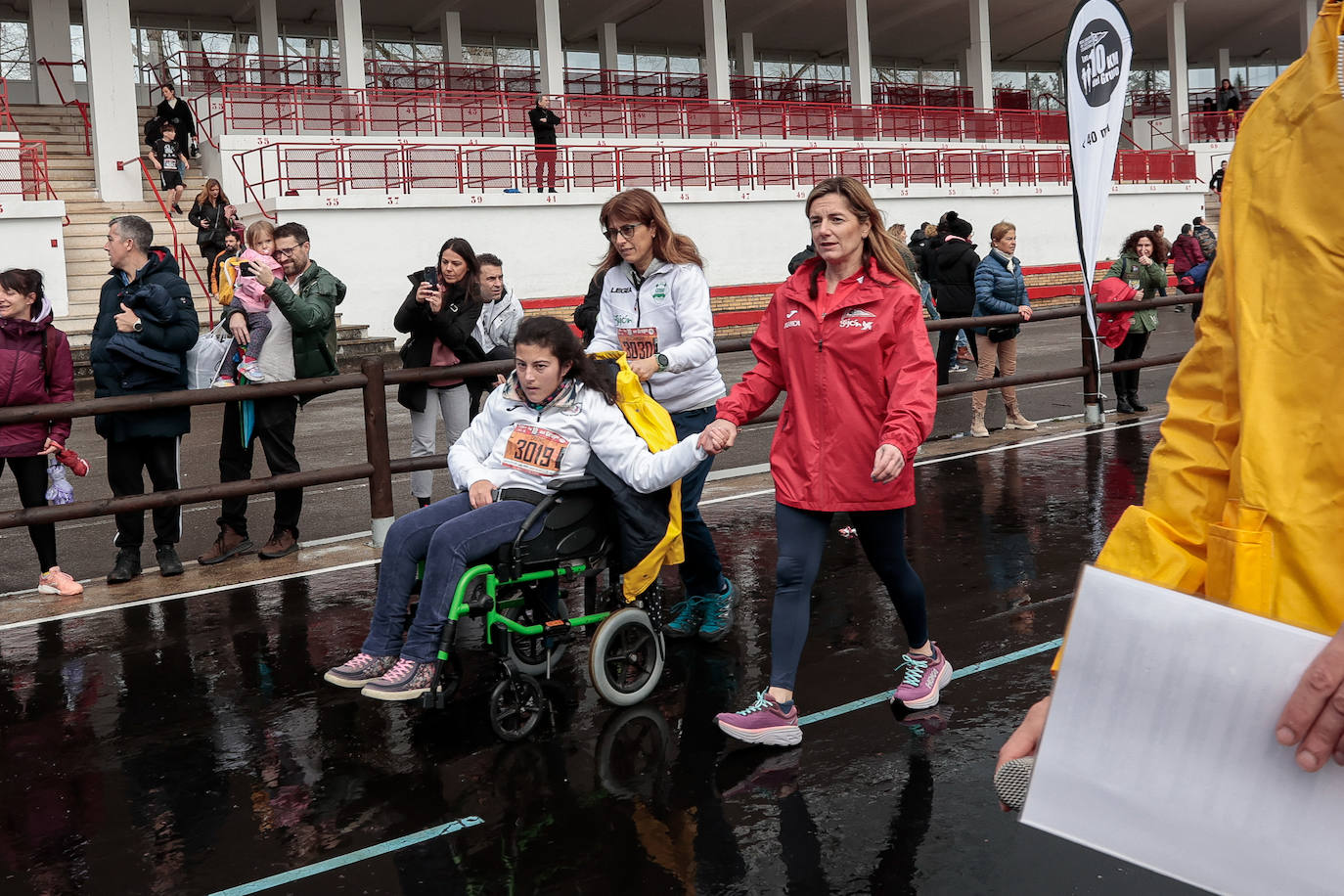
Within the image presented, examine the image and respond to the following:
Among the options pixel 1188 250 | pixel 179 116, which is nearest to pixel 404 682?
pixel 1188 250

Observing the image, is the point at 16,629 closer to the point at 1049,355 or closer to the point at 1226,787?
the point at 1226,787

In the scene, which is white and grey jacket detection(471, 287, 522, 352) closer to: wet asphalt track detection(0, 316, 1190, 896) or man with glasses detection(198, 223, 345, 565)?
man with glasses detection(198, 223, 345, 565)

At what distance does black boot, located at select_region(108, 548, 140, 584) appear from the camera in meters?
7.72

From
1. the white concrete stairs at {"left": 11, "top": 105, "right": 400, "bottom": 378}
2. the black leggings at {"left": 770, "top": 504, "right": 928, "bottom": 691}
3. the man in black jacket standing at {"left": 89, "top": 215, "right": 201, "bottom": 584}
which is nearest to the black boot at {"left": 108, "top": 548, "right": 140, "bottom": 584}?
the man in black jacket standing at {"left": 89, "top": 215, "right": 201, "bottom": 584}

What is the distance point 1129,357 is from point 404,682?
33.2 ft

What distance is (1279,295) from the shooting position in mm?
1792

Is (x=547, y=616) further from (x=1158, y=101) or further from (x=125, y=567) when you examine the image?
(x=1158, y=101)

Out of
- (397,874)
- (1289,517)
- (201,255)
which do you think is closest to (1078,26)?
(397,874)

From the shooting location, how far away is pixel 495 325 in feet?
28.8

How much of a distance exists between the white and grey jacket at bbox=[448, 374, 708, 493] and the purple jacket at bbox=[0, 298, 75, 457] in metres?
3.15

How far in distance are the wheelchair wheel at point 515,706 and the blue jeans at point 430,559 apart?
0.34m

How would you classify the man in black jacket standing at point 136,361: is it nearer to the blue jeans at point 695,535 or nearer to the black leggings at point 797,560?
the blue jeans at point 695,535

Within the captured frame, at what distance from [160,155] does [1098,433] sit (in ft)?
61.6

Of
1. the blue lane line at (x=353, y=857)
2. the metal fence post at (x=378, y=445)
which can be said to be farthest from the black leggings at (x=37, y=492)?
the blue lane line at (x=353, y=857)
